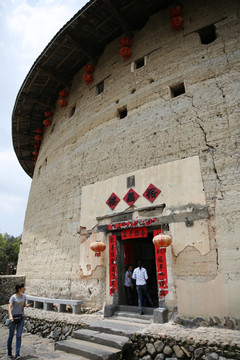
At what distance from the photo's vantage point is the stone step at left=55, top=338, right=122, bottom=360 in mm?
3721

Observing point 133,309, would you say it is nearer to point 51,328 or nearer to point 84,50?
point 51,328

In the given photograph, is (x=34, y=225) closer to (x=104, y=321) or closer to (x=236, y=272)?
(x=104, y=321)

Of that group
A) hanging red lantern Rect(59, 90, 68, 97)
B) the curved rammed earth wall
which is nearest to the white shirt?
the curved rammed earth wall

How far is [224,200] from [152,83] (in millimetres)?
4308

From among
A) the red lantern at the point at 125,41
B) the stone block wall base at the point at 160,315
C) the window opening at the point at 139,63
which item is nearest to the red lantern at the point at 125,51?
the red lantern at the point at 125,41

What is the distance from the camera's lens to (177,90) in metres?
6.88

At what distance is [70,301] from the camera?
6.19 m

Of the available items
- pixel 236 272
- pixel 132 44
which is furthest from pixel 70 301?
pixel 132 44

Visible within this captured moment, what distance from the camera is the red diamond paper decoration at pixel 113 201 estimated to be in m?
6.38

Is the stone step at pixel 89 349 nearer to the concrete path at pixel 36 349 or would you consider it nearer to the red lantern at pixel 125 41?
the concrete path at pixel 36 349

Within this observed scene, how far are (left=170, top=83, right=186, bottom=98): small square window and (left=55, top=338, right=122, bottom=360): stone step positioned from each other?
6318 mm

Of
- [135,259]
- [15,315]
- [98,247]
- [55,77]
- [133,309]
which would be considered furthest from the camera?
[55,77]

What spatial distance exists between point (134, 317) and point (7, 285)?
6088mm

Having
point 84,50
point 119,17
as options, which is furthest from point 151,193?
point 84,50
